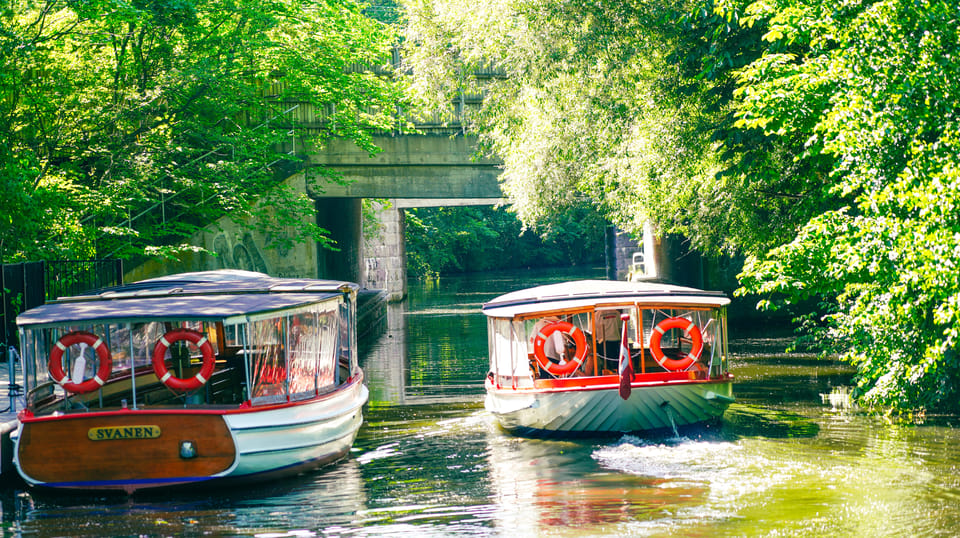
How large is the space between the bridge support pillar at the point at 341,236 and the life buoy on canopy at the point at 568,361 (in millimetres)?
20635

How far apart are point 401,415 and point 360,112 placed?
1563 cm

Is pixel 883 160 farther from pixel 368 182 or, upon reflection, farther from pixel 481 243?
pixel 481 243

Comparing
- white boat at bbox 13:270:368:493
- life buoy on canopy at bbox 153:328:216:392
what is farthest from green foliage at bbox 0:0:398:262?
life buoy on canopy at bbox 153:328:216:392

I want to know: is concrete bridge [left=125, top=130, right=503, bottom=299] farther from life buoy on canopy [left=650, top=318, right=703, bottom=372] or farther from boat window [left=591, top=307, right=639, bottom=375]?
life buoy on canopy [left=650, top=318, right=703, bottom=372]

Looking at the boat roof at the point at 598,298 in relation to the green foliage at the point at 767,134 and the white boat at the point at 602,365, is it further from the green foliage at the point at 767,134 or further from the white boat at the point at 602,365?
the green foliage at the point at 767,134

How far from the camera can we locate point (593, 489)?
1238 cm

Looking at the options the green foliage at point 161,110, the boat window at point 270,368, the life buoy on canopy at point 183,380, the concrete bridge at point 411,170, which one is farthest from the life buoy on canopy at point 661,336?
the concrete bridge at point 411,170

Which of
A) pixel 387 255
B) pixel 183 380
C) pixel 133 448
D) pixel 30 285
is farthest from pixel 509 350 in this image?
pixel 387 255

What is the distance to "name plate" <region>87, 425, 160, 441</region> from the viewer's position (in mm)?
12422

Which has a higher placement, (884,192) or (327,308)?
(884,192)

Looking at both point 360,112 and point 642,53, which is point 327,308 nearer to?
point 642,53

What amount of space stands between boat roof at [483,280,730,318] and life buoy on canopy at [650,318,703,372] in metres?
0.31

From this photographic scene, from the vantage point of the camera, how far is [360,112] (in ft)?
106

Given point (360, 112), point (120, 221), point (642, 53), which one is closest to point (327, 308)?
point (642, 53)
